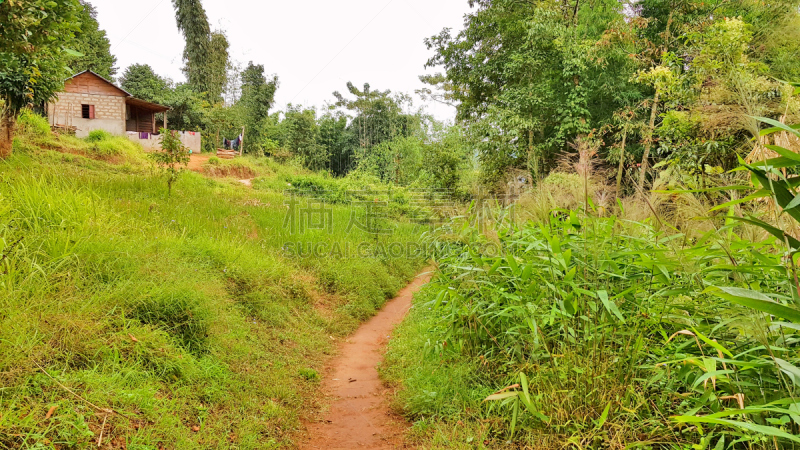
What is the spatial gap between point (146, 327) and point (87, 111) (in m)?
19.9

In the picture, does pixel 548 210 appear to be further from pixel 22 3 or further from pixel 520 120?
pixel 520 120

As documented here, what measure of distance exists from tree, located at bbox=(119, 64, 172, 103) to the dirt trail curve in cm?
2302

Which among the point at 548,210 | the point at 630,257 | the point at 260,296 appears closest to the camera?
the point at 630,257

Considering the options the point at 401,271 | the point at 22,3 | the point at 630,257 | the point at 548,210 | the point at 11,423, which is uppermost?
the point at 22,3

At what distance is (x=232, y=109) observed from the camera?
23.2 metres

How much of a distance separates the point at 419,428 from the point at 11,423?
216 centimetres

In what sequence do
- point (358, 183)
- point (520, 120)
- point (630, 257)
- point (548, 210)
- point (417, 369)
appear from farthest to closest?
point (358, 183), point (520, 120), point (417, 369), point (548, 210), point (630, 257)

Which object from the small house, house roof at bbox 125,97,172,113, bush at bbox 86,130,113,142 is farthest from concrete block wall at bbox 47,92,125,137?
bush at bbox 86,130,113,142

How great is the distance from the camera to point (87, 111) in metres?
17.8

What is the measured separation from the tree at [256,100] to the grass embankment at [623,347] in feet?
77.2

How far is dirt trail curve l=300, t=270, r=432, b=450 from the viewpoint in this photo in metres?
2.86

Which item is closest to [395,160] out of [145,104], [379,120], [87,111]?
[379,120]

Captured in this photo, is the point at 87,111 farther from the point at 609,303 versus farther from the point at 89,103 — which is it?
the point at 609,303

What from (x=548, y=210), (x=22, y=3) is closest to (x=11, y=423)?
(x=22, y=3)
